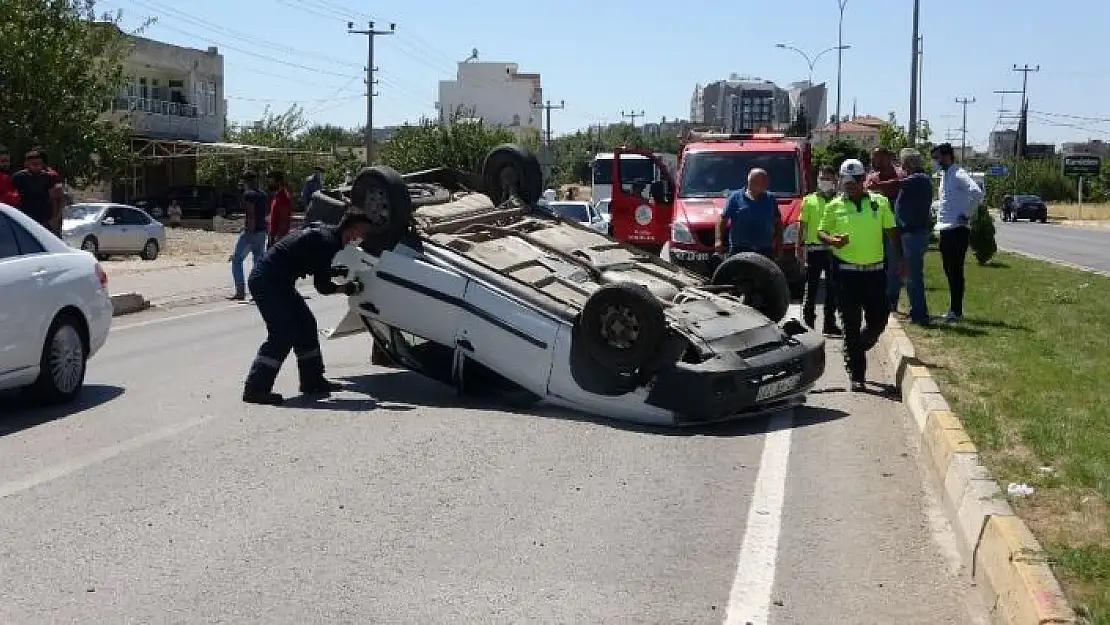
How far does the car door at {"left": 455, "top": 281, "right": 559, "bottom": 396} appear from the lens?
944 centimetres

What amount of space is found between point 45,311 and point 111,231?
71.0 feet

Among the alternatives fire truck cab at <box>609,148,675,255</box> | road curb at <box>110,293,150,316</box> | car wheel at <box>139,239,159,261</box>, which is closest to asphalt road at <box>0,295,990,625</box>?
road curb at <box>110,293,150,316</box>

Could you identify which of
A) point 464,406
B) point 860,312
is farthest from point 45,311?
point 860,312

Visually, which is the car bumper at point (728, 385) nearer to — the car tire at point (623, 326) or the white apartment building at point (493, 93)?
the car tire at point (623, 326)

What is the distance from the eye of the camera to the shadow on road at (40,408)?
30.4 feet

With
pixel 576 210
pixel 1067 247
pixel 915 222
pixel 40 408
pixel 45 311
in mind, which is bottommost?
pixel 1067 247

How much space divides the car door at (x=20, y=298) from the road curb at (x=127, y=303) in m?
8.15

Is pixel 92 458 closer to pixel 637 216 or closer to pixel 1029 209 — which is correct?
pixel 637 216

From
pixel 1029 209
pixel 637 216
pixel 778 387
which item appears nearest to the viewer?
pixel 778 387

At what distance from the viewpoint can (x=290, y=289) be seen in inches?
405

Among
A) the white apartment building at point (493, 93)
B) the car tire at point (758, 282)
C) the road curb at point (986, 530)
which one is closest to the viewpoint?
the road curb at point (986, 530)

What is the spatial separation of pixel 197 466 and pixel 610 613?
11.0ft

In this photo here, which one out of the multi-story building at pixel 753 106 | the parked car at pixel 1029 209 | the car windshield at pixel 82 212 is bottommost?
the parked car at pixel 1029 209

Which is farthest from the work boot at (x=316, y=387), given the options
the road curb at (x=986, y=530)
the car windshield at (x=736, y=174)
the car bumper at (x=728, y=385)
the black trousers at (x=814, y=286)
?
the car windshield at (x=736, y=174)
